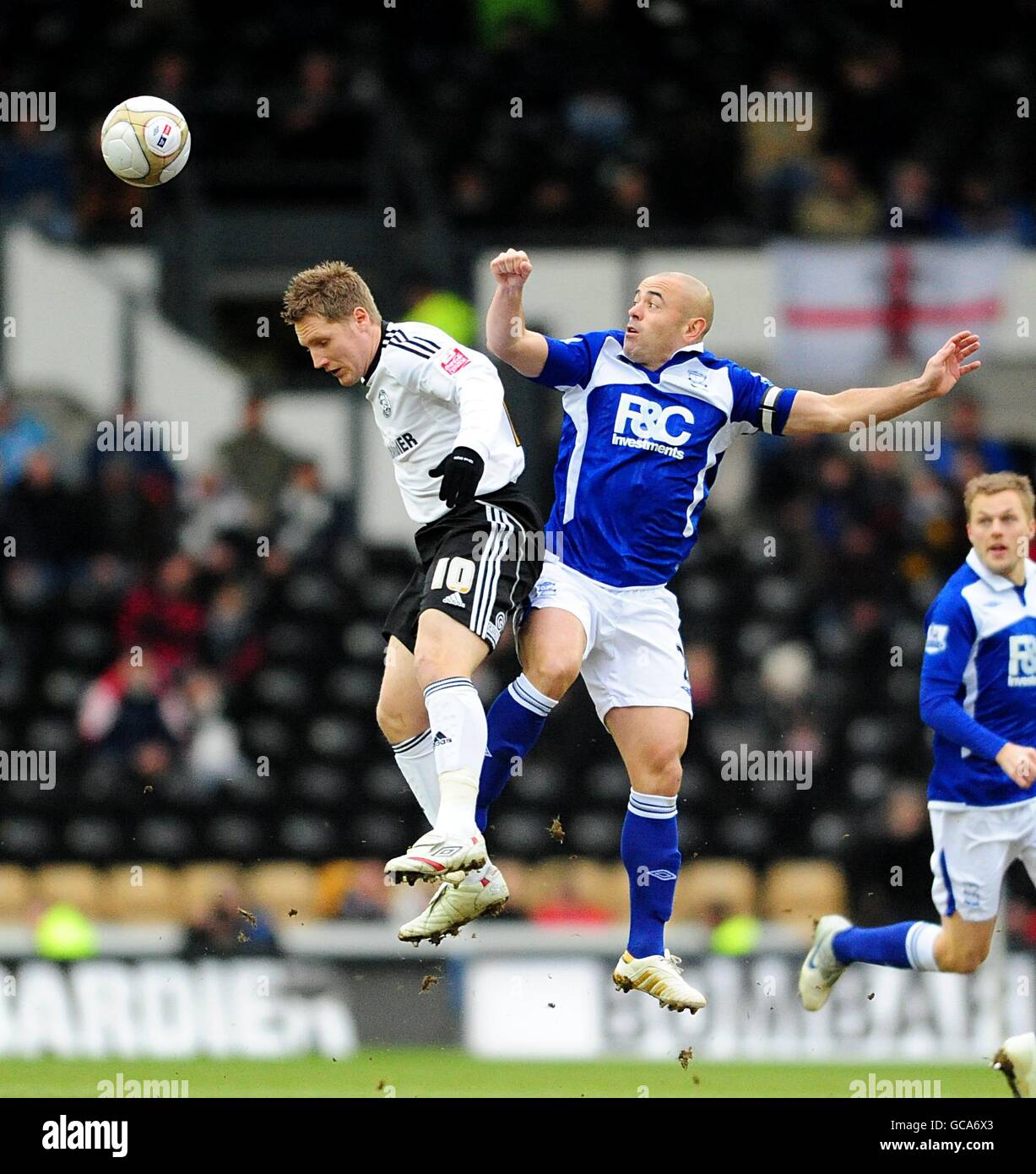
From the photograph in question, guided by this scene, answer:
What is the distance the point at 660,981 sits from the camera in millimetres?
7570

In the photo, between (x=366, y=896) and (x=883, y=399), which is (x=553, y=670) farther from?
(x=366, y=896)

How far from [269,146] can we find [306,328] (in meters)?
9.75

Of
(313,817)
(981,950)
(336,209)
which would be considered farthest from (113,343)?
(981,950)

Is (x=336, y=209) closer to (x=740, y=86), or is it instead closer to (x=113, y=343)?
(x=113, y=343)

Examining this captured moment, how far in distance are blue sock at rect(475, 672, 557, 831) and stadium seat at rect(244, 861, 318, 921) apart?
200 inches

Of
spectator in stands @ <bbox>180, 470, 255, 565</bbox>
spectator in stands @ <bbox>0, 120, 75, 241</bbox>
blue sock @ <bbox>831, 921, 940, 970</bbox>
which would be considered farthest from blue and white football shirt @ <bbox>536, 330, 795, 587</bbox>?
spectator in stands @ <bbox>0, 120, 75, 241</bbox>

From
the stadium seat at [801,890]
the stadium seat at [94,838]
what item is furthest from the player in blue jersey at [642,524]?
the stadium seat at [94,838]

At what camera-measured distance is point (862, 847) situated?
12.4m

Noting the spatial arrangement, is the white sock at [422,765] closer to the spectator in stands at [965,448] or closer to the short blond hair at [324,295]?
the short blond hair at [324,295]

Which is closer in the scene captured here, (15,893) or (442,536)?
(442,536)

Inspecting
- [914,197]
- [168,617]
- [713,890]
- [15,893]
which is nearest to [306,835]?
[15,893]

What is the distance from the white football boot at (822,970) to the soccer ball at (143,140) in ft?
14.2

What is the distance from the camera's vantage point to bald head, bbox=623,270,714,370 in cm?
777

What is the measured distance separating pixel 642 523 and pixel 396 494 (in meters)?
7.87
